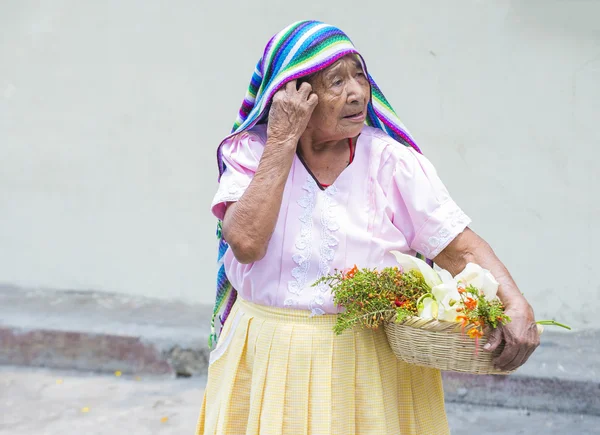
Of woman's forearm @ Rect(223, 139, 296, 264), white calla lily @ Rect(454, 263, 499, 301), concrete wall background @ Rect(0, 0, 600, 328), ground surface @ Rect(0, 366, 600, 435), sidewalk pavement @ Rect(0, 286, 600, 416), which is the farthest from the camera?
concrete wall background @ Rect(0, 0, 600, 328)

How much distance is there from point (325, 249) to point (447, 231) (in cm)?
36

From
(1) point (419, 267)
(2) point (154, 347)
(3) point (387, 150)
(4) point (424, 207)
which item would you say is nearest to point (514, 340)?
(1) point (419, 267)

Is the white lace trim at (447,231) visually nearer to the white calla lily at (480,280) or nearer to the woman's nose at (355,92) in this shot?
the white calla lily at (480,280)

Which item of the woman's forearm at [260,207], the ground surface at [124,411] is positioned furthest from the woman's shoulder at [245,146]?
the ground surface at [124,411]

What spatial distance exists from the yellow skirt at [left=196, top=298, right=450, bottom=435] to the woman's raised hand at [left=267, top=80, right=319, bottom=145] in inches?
20.1

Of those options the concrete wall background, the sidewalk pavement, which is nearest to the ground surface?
the sidewalk pavement

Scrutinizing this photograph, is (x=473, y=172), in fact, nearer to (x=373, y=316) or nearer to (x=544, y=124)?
(x=544, y=124)

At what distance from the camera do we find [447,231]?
2.36 metres

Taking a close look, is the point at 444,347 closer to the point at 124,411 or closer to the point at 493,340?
the point at 493,340

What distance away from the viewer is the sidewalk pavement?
449 centimetres

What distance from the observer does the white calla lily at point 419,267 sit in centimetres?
220

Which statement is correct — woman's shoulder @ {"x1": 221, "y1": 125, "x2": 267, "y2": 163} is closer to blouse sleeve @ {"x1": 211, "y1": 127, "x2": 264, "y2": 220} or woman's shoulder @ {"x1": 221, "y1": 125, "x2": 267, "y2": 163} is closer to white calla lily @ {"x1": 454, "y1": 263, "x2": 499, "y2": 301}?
blouse sleeve @ {"x1": 211, "y1": 127, "x2": 264, "y2": 220}

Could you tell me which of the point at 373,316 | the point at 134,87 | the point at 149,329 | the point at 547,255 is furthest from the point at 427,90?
the point at 373,316

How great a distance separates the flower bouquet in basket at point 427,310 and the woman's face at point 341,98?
1.32 ft
